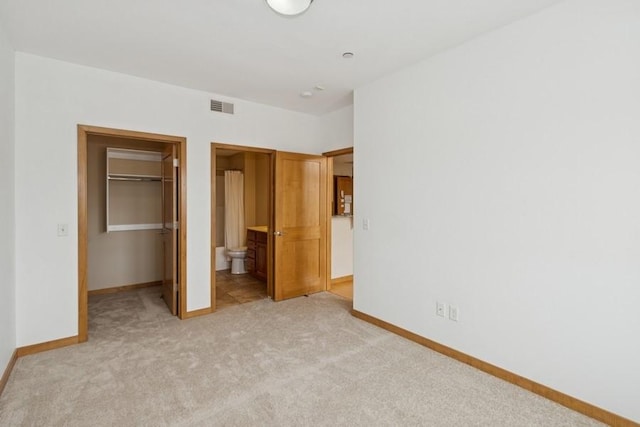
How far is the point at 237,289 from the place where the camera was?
4.94m

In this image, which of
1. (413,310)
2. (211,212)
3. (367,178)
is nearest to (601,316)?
(413,310)

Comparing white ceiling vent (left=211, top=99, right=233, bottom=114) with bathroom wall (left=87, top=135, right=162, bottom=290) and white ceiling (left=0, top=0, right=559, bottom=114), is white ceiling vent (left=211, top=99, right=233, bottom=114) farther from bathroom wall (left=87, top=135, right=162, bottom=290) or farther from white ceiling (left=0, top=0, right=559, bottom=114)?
Answer: bathroom wall (left=87, top=135, right=162, bottom=290)

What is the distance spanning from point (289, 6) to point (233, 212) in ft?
14.9

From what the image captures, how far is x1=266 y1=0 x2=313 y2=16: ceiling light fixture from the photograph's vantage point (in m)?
1.98

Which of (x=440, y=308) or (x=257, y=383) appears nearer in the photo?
(x=257, y=383)

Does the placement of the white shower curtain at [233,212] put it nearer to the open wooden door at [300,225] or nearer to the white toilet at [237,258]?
the white toilet at [237,258]

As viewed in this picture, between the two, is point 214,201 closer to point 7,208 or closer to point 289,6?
point 7,208

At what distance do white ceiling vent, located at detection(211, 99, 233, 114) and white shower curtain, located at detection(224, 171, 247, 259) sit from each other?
2.31 metres

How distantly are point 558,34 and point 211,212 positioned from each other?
3559 millimetres

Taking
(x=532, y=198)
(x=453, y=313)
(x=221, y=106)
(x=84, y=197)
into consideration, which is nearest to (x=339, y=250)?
(x=453, y=313)

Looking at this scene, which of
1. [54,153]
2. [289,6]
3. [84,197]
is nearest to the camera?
[289,6]

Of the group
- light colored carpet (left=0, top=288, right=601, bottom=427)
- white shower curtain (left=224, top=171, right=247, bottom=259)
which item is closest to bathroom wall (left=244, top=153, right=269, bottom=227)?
white shower curtain (left=224, top=171, right=247, bottom=259)

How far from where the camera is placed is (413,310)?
10.2ft

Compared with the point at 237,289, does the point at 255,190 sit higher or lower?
higher
